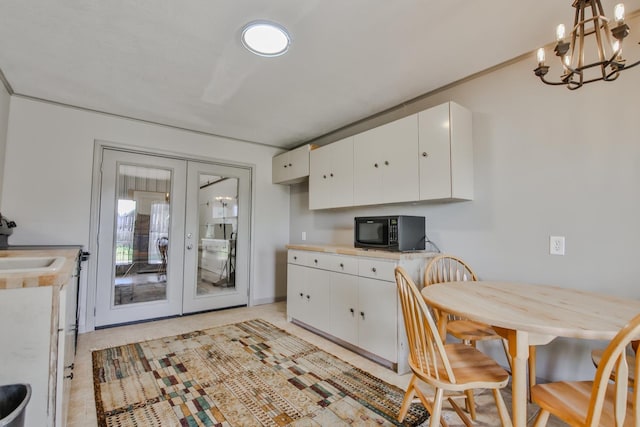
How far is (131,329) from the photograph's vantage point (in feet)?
10.8

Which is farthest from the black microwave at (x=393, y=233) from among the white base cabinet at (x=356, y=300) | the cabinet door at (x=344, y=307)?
the cabinet door at (x=344, y=307)

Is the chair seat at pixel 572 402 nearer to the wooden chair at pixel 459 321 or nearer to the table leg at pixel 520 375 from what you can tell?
the table leg at pixel 520 375

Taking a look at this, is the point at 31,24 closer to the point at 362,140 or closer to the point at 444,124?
the point at 362,140

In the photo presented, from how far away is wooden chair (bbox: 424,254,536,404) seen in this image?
185cm

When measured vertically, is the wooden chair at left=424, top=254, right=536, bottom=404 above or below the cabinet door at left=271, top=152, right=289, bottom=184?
below

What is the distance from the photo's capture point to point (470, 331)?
1932 mm

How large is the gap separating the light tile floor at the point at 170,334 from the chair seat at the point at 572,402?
67 centimetres

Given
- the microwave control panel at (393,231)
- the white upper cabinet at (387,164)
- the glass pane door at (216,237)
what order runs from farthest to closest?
the glass pane door at (216,237) < the white upper cabinet at (387,164) < the microwave control panel at (393,231)

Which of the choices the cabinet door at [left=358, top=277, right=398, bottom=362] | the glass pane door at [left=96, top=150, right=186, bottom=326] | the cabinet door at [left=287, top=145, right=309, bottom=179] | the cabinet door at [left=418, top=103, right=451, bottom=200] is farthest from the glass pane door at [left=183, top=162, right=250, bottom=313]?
Answer: the cabinet door at [left=418, top=103, right=451, bottom=200]

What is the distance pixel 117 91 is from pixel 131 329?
7.95 feet

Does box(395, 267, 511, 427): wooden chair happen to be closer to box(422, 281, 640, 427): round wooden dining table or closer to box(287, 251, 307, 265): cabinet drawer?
box(422, 281, 640, 427): round wooden dining table

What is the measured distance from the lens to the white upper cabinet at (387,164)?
2.60m

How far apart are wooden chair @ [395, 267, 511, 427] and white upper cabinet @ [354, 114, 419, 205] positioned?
1246mm

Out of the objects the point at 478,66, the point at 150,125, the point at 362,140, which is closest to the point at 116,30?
the point at 150,125
